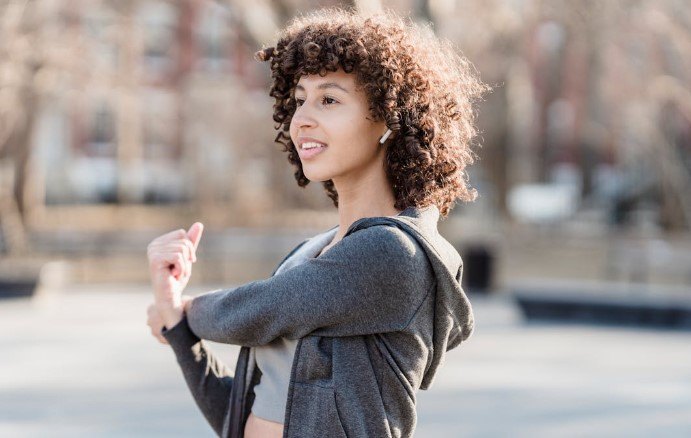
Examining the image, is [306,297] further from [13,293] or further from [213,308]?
[13,293]

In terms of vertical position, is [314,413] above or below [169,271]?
below

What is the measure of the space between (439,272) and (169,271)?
2.14 feet

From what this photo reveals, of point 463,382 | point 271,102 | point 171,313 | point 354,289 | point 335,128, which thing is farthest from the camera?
point 271,102

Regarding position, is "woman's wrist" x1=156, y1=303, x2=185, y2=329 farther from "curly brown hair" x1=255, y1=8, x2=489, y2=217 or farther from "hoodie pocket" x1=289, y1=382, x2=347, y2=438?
"curly brown hair" x1=255, y1=8, x2=489, y2=217

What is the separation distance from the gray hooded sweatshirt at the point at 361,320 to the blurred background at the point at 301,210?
0.84m

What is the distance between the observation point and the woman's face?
1.98m

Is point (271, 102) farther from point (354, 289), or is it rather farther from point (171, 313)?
point (354, 289)

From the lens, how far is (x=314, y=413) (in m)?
1.85

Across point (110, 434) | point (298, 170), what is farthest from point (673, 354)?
point (298, 170)

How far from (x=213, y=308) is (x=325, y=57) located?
588mm

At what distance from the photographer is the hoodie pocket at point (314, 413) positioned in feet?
6.00

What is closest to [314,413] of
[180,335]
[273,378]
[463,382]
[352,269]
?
[273,378]

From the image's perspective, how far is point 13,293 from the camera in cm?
1207

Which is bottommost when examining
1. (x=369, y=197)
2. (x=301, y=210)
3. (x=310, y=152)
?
(x=301, y=210)
